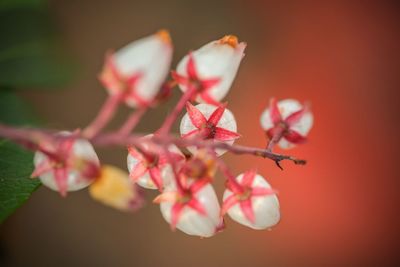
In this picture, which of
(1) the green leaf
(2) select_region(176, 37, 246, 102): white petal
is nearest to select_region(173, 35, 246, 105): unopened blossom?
(2) select_region(176, 37, 246, 102): white petal

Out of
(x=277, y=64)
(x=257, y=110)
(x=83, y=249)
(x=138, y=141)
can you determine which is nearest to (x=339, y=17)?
(x=277, y=64)

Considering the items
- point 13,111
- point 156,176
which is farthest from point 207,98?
point 13,111

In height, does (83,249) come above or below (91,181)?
below

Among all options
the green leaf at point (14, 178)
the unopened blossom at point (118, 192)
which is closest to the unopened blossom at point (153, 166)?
the unopened blossom at point (118, 192)

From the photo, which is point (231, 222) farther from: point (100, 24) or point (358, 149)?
point (100, 24)

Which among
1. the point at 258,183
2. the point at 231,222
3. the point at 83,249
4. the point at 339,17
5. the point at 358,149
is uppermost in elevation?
the point at 339,17
